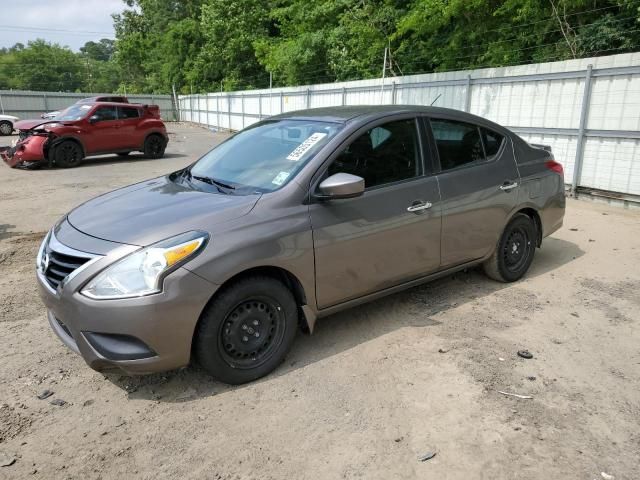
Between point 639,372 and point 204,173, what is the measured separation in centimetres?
338

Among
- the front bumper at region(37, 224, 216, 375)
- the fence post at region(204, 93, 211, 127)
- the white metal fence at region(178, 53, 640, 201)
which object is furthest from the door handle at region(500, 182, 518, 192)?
the fence post at region(204, 93, 211, 127)

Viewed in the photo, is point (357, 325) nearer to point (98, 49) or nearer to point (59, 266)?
point (59, 266)

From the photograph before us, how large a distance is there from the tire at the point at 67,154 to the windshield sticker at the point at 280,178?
11.4 m

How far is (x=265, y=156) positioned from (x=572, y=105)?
23.0ft

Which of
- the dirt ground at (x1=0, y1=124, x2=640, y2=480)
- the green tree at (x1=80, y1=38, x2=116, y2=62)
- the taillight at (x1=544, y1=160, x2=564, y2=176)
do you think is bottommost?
the dirt ground at (x1=0, y1=124, x2=640, y2=480)

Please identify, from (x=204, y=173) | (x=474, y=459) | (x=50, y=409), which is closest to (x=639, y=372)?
(x=474, y=459)

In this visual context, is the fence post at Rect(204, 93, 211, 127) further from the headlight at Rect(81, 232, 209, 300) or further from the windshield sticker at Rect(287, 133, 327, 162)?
the headlight at Rect(81, 232, 209, 300)

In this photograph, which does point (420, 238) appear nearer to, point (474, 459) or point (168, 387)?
point (474, 459)

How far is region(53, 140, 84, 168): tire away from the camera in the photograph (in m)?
13.0

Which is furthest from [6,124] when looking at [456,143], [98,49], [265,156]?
[98,49]

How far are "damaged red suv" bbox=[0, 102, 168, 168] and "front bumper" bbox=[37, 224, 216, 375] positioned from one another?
11.5 meters

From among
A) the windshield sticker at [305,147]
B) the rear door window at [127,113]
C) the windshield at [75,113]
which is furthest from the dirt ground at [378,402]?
the rear door window at [127,113]

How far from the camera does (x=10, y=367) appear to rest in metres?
3.46

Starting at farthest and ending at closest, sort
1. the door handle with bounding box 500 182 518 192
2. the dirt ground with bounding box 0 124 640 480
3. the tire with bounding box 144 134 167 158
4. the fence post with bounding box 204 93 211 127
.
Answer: the fence post with bounding box 204 93 211 127, the tire with bounding box 144 134 167 158, the door handle with bounding box 500 182 518 192, the dirt ground with bounding box 0 124 640 480
